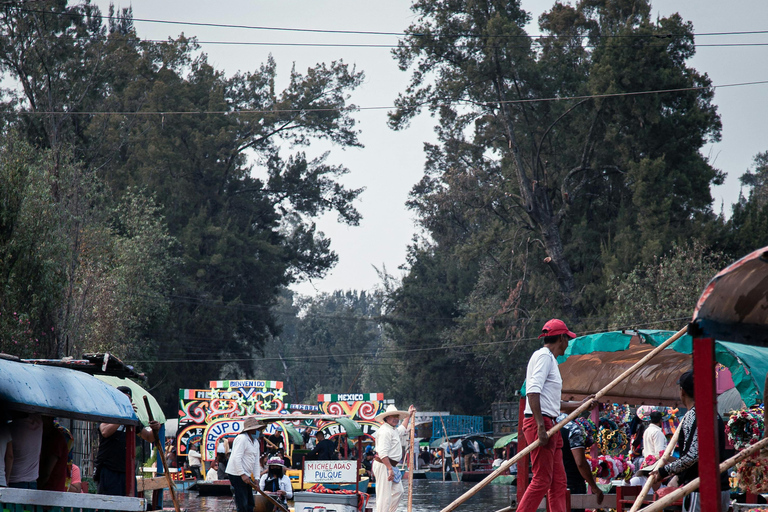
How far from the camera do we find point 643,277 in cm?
3706

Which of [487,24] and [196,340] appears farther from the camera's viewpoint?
[196,340]

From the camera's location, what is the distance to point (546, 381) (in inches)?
299

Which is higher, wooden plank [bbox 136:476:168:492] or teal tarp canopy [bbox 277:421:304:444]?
teal tarp canopy [bbox 277:421:304:444]

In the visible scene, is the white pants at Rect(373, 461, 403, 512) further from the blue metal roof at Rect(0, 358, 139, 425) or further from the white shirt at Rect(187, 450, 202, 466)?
the white shirt at Rect(187, 450, 202, 466)

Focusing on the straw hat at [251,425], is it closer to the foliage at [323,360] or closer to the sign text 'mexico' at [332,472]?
the sign text 'mexico' at [332,472]

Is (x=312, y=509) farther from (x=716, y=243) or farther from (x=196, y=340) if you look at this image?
(x=196, y=340)

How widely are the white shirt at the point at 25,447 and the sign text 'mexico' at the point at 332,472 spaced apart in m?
7.74

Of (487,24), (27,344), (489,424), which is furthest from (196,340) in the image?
(27,344)

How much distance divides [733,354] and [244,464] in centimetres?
676

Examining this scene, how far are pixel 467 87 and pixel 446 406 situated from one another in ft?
83.8

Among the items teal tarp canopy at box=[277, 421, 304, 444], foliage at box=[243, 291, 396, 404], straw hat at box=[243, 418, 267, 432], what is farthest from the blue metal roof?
foliage at box=[243, 291, 396, 404]

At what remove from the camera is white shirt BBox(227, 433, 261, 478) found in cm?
Result: 1250

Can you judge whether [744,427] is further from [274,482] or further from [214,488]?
[214,488]

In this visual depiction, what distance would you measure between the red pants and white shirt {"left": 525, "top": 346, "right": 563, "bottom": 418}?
11 cm
